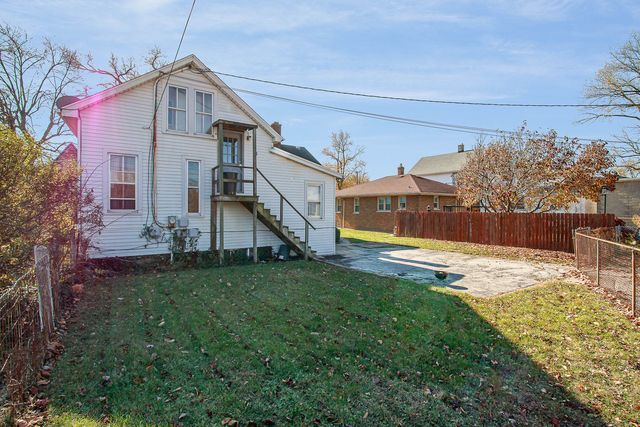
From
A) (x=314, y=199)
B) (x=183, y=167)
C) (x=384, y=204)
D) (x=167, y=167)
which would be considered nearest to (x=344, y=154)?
(x=384, y=204)

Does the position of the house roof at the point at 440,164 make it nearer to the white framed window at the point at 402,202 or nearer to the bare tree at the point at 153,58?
the white framed window at the point at 402,202

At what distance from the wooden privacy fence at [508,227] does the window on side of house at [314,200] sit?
901cm

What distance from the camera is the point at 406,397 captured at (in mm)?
3756

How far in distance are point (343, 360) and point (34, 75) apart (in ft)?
91.3

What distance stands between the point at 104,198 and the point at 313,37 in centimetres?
845

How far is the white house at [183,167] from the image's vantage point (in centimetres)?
1037

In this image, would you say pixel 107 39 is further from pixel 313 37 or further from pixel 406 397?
pixel 406 397

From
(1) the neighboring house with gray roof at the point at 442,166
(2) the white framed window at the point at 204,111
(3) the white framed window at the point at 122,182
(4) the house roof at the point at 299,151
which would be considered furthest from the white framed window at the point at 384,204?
(3) the white framed window at the point at 122,182

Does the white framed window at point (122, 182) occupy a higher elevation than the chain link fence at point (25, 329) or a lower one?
higher

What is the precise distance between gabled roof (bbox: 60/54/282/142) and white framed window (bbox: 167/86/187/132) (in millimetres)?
638

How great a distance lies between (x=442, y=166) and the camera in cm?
4181

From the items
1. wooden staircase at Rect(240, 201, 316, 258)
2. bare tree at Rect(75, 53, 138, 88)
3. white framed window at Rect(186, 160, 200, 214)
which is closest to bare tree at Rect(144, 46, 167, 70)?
bare tree at Rect(75, 53, 138, 88)

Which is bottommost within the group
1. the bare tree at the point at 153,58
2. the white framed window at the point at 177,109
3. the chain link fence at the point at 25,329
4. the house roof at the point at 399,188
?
the chain link fence at the point at 25,329

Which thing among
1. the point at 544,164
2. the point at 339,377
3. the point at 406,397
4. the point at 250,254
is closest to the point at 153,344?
the point at 339,377
